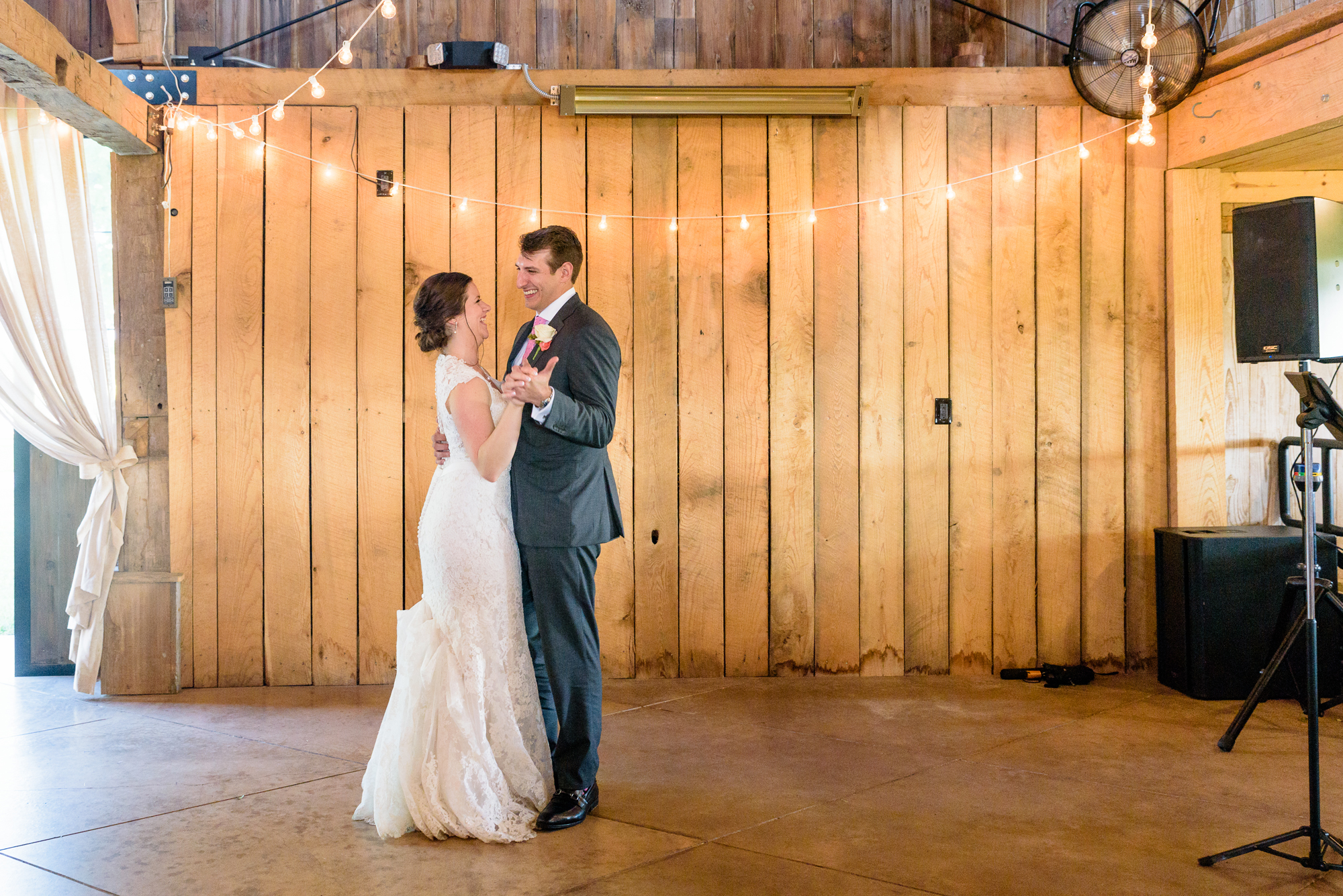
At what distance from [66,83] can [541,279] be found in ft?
6.39

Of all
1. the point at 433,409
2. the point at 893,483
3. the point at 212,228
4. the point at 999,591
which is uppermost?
the point at 212,228

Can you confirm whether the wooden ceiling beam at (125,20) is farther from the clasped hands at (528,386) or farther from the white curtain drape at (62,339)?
the clasped hands at (528,386)

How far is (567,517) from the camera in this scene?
2652 millimetres

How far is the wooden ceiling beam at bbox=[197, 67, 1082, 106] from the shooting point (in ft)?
13.9

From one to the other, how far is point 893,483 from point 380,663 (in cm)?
233

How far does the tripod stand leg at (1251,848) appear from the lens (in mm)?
2305

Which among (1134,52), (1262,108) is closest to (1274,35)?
(1262,108)

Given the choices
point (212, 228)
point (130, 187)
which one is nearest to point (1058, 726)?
point (212, 228)

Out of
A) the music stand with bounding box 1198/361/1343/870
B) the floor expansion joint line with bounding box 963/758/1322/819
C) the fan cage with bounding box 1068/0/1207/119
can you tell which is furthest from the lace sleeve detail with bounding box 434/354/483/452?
the fan cage with bounding box 1068/0/1207/119

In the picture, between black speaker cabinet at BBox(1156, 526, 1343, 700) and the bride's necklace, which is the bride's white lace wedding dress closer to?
the bride's necklace

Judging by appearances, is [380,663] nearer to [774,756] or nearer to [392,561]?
[392,561]

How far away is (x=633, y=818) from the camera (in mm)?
2676

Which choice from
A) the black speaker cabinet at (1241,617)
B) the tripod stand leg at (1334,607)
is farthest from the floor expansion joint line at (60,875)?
the black speaker cabinet at (1241,617)

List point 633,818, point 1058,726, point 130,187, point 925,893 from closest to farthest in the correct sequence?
point 925,893, point 633,818, point 1058,726, point 130,187
